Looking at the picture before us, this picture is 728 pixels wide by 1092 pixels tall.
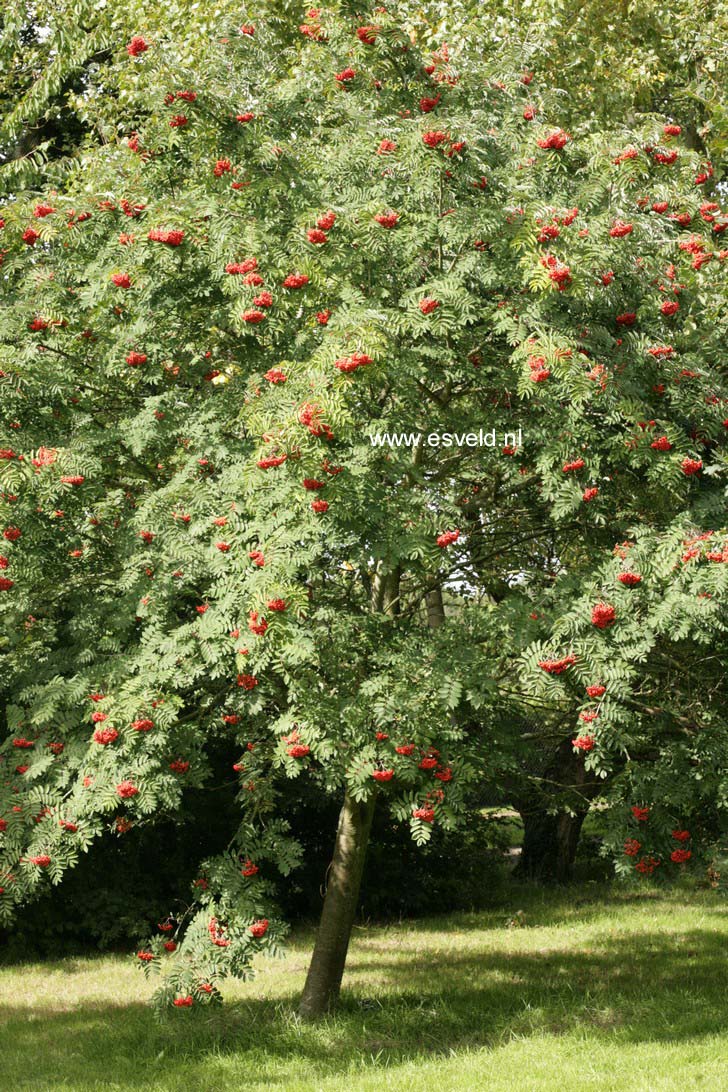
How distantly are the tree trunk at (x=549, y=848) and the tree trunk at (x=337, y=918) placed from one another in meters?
5.62

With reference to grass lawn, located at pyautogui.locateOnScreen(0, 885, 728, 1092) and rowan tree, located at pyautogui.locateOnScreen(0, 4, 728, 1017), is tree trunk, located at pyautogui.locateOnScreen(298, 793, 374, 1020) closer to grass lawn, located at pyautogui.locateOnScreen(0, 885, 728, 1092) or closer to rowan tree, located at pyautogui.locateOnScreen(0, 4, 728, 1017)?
grass lawn, located at pyautogui.locateOnScreen(0, 885, 728, 1092)

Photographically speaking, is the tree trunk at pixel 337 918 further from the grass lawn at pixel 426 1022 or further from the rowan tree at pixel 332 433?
the rowan tree at pixel 332 433

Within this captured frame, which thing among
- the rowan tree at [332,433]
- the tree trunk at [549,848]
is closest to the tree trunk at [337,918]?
the rowan tree at [332,433]

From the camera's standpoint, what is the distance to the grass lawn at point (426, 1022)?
20.1 feet

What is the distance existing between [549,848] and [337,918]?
6.34 meters

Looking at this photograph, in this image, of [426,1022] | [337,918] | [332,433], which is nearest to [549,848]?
[426,1022]

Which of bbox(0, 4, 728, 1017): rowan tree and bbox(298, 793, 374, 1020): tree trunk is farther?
bbox(298, 793, 374, 1020): tree trunk

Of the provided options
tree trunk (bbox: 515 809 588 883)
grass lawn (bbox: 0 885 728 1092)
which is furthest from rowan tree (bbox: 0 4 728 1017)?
tree trunk (bbox: 515 809 588 883)

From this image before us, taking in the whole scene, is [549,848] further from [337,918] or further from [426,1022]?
[337,918]

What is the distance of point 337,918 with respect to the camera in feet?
24.0

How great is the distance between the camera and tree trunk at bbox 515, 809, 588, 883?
12.8 m

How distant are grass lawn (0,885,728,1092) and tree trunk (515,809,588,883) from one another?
217 centimetres

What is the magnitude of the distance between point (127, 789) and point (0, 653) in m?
2.02

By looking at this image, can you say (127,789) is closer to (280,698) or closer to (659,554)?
(280,698)
